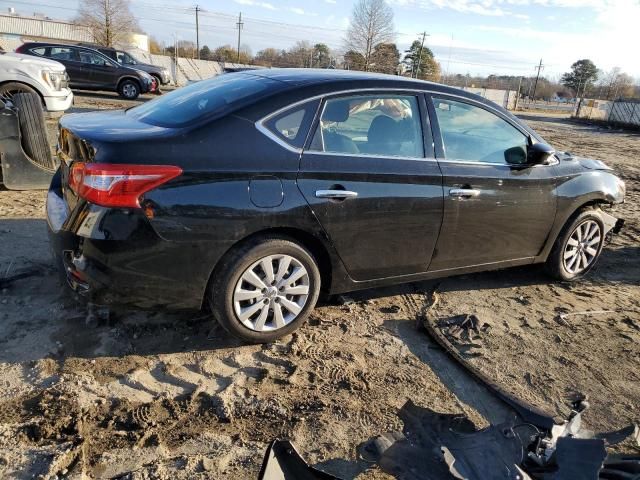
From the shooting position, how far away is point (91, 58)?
60.0 feet

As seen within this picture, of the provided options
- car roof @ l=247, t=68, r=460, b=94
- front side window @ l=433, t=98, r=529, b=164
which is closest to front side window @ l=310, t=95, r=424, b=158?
car roof @ l=247, t=68, r=460, b=94

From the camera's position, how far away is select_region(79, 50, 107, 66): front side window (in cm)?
1812

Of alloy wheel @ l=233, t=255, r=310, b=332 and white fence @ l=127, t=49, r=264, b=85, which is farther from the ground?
white fence @ l=127, t=49, r=264, b=85

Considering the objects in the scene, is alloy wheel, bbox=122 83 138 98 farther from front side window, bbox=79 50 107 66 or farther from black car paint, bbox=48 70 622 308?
black car paint, bbox=48 70 622 308

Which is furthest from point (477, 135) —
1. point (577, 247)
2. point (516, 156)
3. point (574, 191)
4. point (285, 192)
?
point (285, 192)

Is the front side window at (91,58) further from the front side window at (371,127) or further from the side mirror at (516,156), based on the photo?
the side mirror at (516,156)

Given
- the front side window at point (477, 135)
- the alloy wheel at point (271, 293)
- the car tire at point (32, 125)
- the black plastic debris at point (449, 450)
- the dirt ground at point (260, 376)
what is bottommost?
the dirt ground at point (260, 376)

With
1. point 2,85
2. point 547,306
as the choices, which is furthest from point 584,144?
point 2,85

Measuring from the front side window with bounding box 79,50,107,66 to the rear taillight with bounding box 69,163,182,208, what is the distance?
707 inches

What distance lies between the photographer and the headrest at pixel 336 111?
334 cm

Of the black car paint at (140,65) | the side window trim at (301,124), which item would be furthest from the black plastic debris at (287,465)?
the black car paint at (140,65)

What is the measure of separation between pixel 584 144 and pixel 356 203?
18823 millimetres

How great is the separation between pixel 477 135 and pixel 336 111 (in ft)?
4.29

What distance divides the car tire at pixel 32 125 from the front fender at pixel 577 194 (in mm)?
5644
